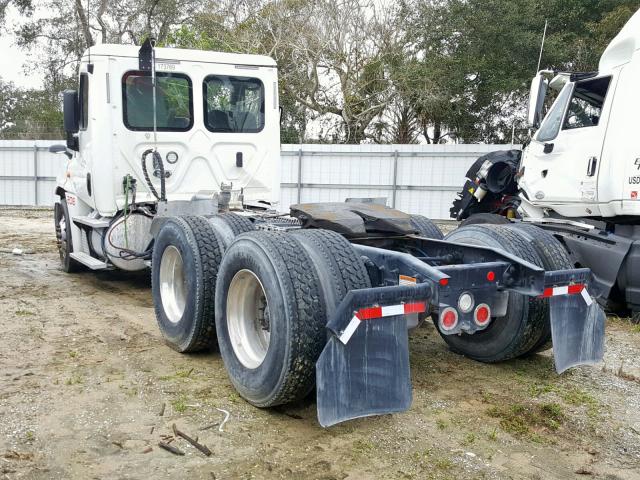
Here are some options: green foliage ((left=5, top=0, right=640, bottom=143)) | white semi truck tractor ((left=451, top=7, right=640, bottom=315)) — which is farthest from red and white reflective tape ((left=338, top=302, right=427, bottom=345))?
green foliage ((left=5, top=0, right=640, bottom=143))

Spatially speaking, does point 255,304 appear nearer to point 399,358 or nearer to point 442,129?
point 399,358

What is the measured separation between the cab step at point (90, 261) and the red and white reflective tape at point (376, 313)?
4.84 m

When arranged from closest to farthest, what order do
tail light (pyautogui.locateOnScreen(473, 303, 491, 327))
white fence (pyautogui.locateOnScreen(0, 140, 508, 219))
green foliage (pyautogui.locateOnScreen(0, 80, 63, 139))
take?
tail light (pyautogui.locateOnScreen(473, 303, 491, 327)), white fence (pyautogui.locateOnScreen(0, 140, 508, 219)), green foliage (pyautogui.locateOnScreen(0, 80, 63, 139))

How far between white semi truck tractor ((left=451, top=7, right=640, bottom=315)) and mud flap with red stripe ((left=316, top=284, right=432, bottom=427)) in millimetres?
3126

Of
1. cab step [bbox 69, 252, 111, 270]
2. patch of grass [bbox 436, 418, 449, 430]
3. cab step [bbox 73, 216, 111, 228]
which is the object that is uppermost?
cab step [bbox 73, 216, 111, 228]

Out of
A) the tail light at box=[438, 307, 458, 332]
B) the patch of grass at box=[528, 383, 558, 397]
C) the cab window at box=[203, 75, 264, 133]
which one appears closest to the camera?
the tail light at box=[438, 307, 458, 332]

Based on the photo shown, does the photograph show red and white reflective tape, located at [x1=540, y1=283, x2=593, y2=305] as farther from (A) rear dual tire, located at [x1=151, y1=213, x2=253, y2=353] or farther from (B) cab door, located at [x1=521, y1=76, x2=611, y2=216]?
(B) cab door, located at [x1=521, y1=76, x2=611, y2=216]

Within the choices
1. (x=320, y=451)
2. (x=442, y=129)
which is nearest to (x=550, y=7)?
(x=442, y=129)

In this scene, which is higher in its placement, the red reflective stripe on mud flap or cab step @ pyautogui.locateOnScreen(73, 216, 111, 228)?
cab step @ pyautogui.locateOnScreen(73, 216, 111, 228)

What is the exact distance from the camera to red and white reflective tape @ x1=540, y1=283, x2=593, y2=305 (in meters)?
4.08

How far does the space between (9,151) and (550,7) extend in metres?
18.0

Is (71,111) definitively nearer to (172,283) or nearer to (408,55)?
(172,283)

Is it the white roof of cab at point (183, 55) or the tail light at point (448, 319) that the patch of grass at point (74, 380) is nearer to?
the tail light at point (448, 319)

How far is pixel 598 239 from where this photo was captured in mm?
6977
